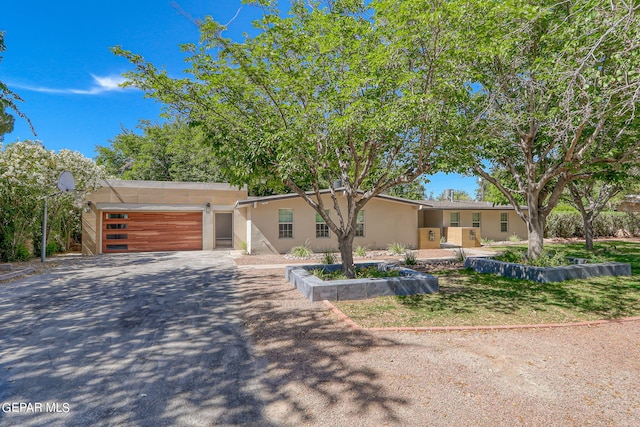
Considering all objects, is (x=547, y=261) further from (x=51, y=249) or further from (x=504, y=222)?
(x=51, y=249)

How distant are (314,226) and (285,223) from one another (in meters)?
1.55

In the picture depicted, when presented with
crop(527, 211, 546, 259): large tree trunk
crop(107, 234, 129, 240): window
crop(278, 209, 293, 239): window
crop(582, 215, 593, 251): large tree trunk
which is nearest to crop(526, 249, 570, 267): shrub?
crop(527, 211, 546, 259): large tree trunk

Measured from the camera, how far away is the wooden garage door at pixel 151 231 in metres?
16.8

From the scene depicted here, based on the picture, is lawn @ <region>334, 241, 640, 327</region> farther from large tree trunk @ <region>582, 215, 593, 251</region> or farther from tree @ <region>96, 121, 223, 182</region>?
tree @ <region>96, 121, 223, 182</region>

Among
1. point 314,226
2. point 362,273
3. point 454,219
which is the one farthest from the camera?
point 454,219

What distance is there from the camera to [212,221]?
18.1 metres

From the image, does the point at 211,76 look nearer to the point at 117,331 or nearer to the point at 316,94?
the point at 316,94

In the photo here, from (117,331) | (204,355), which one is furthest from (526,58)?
(117,331)

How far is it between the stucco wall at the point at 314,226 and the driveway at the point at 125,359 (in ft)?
25.5

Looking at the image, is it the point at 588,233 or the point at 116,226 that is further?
the point at 116,226

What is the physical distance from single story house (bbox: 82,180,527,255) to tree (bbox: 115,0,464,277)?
306 inches

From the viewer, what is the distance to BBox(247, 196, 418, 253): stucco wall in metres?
15.7

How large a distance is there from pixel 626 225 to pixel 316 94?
94.2 ft

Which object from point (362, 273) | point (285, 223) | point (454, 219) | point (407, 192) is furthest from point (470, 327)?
point (407, 192)
